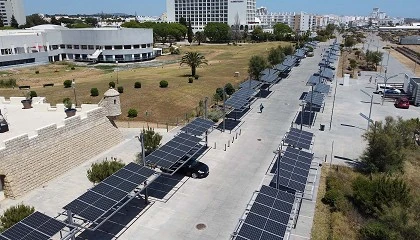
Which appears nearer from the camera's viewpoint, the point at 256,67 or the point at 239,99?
the point at 239,99

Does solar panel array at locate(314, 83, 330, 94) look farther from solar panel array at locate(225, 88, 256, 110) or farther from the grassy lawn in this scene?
the grassy lawn

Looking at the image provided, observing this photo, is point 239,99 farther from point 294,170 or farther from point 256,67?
point 256,67

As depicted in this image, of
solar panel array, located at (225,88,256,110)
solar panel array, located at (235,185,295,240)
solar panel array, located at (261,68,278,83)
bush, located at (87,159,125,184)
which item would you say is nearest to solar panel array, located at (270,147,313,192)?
solar panel array, located at (235,185,295,240)

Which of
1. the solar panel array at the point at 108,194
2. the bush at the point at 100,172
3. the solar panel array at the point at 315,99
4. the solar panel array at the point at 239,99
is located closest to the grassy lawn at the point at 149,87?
the solar panel array at the point at 239,99

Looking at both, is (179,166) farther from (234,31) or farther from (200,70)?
(234,31)

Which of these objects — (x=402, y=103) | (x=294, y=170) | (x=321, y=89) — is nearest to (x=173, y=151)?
(x=294, y=170)

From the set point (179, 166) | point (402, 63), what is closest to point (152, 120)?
point (179, 166)
